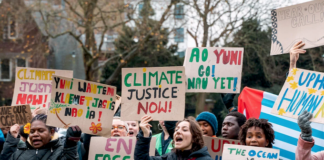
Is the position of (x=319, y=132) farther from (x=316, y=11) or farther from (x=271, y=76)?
(x=271, y=76)

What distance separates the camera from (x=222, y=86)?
16.0ft

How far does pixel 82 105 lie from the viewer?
397cm

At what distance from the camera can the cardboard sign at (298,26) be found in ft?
13.4

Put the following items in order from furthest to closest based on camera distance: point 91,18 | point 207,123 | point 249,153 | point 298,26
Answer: point 91,18, point 207,123, point 298,26, point 249,153

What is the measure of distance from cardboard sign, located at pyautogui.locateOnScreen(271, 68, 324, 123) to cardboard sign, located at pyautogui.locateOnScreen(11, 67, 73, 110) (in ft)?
9.15

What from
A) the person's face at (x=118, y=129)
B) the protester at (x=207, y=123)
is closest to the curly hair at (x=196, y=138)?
the protester at (x=207, y=123)

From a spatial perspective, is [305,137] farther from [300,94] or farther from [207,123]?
[207,123]

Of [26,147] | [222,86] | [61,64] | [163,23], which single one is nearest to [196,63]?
[222,86]

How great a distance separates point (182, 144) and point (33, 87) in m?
2.58

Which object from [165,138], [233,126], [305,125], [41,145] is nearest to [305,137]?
[305,125]

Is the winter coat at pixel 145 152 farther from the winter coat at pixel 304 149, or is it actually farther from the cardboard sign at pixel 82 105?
the winter coat at pixel 304 149

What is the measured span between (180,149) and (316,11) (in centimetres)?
198

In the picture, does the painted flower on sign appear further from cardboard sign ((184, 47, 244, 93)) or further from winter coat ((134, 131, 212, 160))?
cardboard sign ((184, 47, 244, 93))

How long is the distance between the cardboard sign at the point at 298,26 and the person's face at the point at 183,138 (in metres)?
1.42
